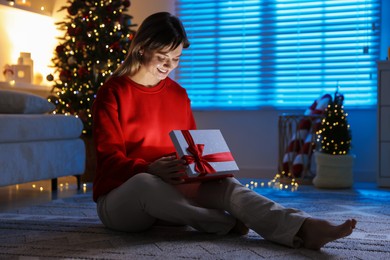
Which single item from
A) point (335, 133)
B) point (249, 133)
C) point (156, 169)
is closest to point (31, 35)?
point (249, 133)

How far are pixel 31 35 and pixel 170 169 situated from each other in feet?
11.9

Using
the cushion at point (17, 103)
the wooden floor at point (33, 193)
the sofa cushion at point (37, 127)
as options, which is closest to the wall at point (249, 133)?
the wooden floor at point (33, 193)

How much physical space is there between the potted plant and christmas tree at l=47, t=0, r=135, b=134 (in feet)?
5.06

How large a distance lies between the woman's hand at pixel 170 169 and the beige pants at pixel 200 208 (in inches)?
0.9

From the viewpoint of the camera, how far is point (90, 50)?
467cm

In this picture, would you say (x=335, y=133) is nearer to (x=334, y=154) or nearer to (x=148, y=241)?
(x=334, y=154)

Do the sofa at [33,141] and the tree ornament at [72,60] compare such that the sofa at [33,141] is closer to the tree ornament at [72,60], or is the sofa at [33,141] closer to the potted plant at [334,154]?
the tree ornament at [72,60]

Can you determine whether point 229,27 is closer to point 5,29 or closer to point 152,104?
point 5,29

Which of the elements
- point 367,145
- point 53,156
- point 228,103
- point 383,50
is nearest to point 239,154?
point 228,103

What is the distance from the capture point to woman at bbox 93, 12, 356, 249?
189cm

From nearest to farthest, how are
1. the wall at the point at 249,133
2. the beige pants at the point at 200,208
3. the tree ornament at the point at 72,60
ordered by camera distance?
1. the beige pants at the point at 200,208
2. the tree ornament at the point at 72,60
3. the wall at the point at 249,133

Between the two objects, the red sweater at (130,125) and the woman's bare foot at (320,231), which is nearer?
the woman's bare foot at (320,231)

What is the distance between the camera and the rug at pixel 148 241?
1.78m

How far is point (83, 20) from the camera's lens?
4715 mm
